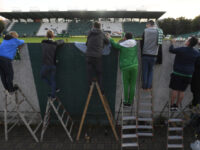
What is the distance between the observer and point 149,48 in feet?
12.1

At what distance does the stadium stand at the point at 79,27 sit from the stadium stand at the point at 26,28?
1300 centimetres

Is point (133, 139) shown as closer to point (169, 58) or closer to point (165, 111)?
point (165, 111)

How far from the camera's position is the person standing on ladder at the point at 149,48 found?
11.8ft

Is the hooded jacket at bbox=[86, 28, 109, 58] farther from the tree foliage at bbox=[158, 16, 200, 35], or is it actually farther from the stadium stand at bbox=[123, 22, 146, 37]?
the tree foliage at bbox=[158, 16, 200, 35]

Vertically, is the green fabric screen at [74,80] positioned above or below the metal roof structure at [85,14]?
below

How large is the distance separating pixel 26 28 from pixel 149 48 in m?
58.3

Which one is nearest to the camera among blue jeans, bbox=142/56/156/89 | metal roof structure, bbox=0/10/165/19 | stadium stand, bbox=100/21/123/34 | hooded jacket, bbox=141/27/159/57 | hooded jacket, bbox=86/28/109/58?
hooded jacket, bbox=86/28/109/58

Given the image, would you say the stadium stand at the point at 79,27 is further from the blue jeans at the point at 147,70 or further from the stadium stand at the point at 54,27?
the blue jeans at the point at 147,70

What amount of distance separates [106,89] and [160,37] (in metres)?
2.26

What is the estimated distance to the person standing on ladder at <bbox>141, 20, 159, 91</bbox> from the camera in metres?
3.61

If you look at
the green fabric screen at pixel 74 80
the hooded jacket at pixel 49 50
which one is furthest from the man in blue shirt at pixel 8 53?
the hooded jacket at pixel 49 50

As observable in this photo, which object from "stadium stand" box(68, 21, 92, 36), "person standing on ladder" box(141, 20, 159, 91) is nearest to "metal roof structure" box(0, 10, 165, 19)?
"stadium stand" box(68, 21, 92, 36)

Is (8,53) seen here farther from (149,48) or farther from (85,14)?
(85,14)

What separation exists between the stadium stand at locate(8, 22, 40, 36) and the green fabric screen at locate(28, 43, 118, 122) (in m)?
50.3
